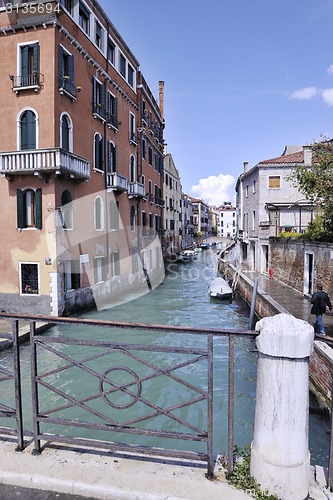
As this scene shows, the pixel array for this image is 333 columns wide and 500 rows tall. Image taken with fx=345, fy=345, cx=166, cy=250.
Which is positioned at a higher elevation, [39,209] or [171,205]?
[171,205]

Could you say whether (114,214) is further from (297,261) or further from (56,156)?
(297,261)

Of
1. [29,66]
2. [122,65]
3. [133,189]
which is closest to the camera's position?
[29,66]

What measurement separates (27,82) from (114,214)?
307 inches

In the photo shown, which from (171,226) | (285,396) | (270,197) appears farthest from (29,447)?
(171,226)

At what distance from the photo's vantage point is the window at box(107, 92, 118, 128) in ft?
56.0

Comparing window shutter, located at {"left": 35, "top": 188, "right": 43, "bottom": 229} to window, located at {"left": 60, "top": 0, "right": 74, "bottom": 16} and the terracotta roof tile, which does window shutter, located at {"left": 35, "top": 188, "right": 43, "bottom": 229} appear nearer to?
window, located at {"left": 60, "top": 0, "right": 74, "bottom": 16}

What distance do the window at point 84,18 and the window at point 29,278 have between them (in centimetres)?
996

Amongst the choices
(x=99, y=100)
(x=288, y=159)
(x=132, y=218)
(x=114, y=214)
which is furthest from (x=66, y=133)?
(x=288, y=159)

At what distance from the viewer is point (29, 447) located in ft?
8.25

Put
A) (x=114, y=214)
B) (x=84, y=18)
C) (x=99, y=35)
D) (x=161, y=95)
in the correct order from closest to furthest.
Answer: (x=84, y=18) < (x=99, y=35) < (x=114, y=214) < (x=161, y=95)

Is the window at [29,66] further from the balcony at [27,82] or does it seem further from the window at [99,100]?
the window at [99,100]

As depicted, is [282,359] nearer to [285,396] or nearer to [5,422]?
[285,396]

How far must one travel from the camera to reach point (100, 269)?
16.5 m

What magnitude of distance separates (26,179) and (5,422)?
28.6 feet
